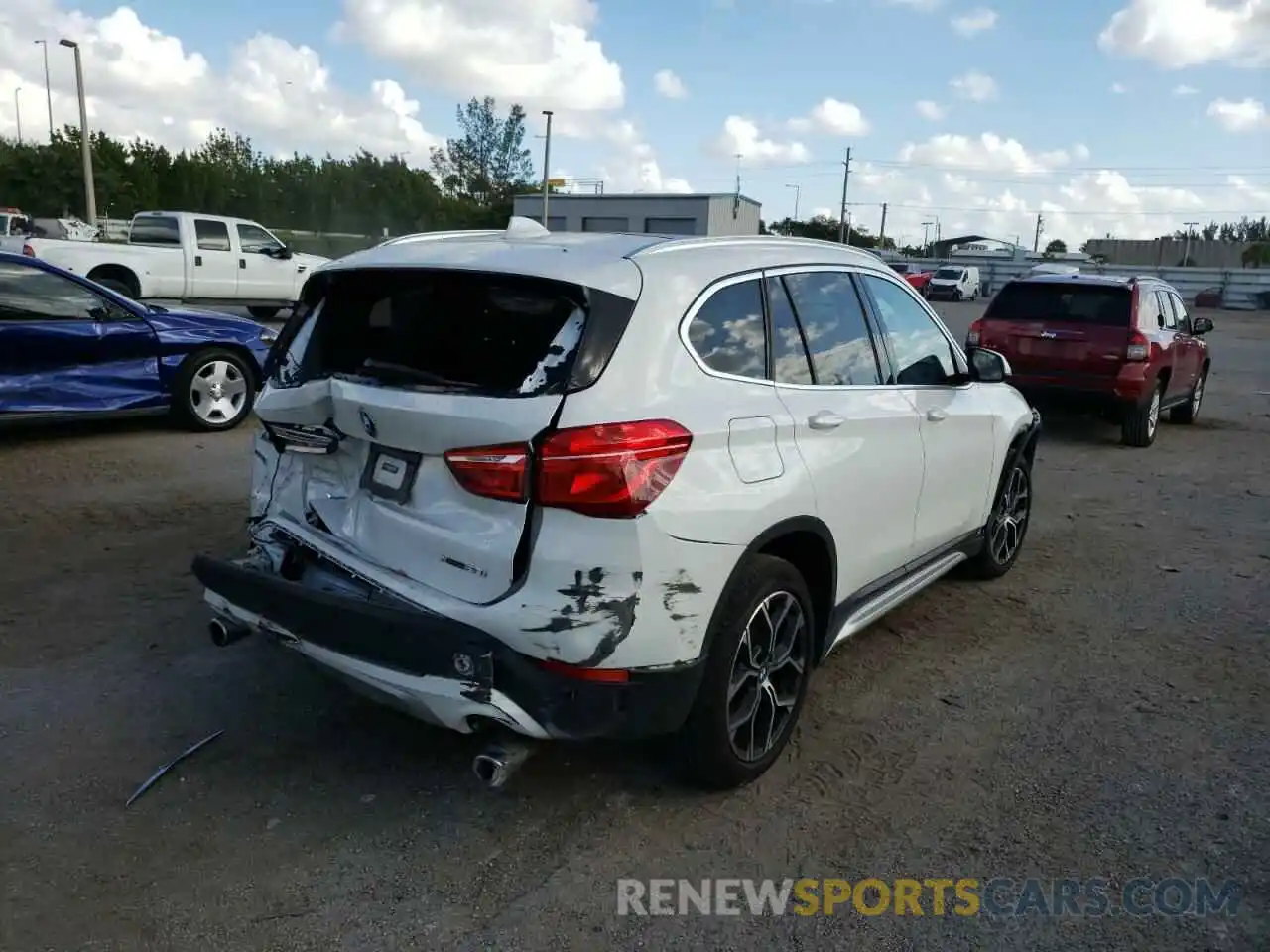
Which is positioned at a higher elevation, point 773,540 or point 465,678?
point 773,540

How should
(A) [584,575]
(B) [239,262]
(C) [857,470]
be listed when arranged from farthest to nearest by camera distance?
(B) [239,262] < (C) [857,470] < (A) [584,575]

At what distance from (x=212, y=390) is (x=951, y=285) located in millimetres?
41923

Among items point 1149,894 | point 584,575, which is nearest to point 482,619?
point 584,575

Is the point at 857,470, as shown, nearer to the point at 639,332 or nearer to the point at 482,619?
the point at 639,332

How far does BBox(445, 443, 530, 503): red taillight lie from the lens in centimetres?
284

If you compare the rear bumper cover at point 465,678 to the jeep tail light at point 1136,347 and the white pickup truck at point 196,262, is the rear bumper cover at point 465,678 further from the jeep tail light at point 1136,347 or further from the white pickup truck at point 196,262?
the white pickup truck at point 196,262

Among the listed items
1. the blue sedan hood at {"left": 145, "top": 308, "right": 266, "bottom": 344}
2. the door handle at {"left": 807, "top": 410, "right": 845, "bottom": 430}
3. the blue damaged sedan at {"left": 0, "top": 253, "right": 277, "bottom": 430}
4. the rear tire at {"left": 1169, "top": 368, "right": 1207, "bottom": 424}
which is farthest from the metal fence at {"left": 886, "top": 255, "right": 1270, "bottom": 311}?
the door handle at {"left": 807, "top": 410, "right": 845, "bottom": 430}

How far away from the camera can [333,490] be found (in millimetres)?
3400

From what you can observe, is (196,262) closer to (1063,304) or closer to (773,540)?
(1063,304)

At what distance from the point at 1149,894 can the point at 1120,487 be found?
609cm

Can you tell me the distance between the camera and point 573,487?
9.23ft

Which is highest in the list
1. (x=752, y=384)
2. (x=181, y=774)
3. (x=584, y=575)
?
(x=752, y=384)

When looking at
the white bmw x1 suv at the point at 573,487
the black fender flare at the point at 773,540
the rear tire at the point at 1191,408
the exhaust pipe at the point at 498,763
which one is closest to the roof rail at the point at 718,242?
the white bmw x1 suv at the point at 573,487

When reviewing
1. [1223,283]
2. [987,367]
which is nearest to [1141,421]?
[987,367]
